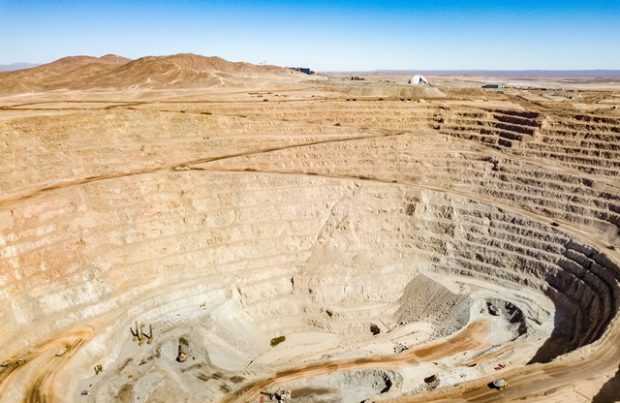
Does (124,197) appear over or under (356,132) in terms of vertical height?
under

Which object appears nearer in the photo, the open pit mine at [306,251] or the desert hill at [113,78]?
the open pit mine at [306,251]

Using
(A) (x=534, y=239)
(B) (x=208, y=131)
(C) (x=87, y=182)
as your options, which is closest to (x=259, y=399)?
(C) (x=87, y=182)

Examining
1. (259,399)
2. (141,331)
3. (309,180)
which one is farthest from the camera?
(309,180)

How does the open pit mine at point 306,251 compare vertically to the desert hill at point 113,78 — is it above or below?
below

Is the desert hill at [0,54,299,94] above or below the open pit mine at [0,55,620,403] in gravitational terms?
above

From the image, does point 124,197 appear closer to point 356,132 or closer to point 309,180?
point 309,180

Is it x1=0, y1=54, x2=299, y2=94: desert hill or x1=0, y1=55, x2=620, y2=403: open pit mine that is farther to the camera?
x1=0, y1=54, x2=299, y2=94: desert hill

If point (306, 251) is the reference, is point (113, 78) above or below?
above

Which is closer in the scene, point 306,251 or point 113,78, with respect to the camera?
point 306,251
